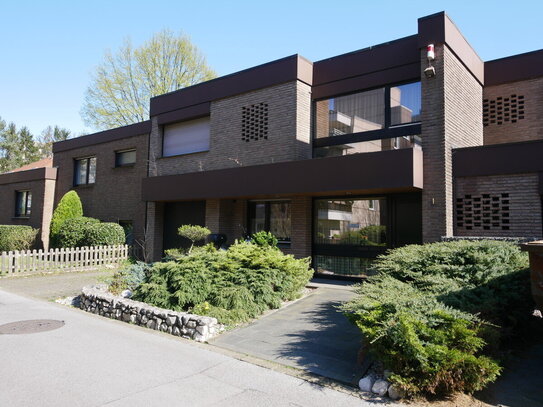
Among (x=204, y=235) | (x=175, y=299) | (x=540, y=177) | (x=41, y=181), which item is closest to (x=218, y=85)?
(x=204, y=235)

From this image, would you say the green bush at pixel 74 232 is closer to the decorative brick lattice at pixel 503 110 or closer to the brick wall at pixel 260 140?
the brick wall at pixel 260 140

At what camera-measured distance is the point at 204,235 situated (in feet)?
43.3

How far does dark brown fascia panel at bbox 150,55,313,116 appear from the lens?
12734mm

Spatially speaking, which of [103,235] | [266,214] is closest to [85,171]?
[103,235]

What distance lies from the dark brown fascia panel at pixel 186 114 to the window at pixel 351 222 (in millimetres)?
5893

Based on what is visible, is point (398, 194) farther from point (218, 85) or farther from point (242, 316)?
point (218, 85)

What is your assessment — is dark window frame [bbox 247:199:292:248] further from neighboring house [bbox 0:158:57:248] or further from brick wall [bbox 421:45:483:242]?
neighboring house [bbox 0:158:57:248]

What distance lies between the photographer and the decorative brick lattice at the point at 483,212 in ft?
31.9

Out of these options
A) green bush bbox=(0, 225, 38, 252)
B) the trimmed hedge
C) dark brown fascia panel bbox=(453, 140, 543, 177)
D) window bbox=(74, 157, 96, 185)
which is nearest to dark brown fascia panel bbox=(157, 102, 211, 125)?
the trimmed hedge

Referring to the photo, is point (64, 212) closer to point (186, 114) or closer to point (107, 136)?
point (107, 136)

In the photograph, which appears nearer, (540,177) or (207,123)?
(540,177)

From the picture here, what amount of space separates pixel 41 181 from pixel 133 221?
733 cm

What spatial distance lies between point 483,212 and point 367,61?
5328 mm

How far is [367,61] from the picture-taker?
1183cm
